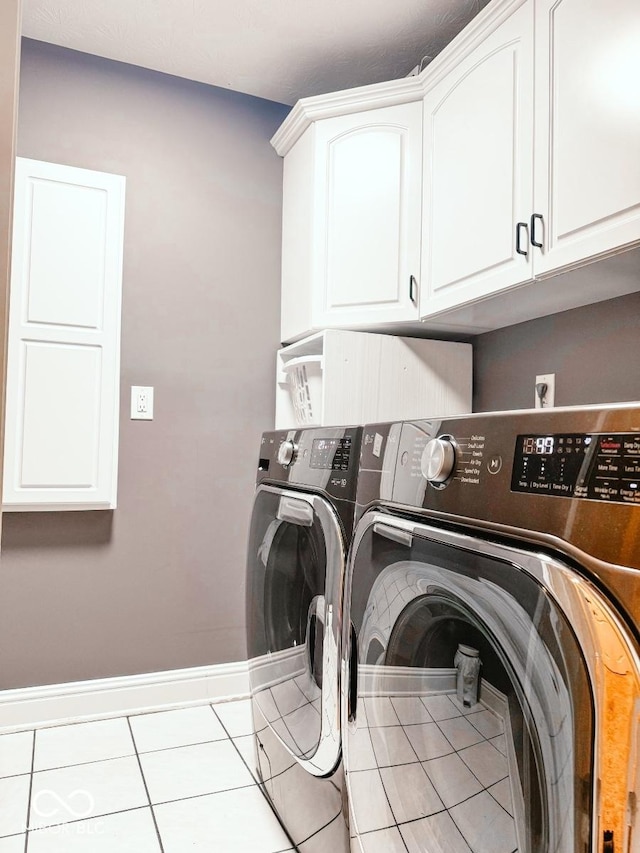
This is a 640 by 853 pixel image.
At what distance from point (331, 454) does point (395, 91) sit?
1.44 m

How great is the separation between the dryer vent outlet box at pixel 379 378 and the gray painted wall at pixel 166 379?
416 millimetres

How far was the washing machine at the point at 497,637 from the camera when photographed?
1.92 ft

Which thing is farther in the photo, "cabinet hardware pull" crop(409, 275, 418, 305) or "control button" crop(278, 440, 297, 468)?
"cabinet hardware pull" crop(409, 275, 418, 305)

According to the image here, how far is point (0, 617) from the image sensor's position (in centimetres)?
210

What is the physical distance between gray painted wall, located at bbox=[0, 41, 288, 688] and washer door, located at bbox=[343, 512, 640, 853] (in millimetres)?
1379

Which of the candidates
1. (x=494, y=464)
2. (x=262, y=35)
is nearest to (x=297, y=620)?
(x=494, y=464)

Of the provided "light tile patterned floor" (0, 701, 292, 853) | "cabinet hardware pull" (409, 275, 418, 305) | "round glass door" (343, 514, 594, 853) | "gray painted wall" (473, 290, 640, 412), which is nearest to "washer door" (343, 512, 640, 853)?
"round glass door" (343, 514, 594, 853)

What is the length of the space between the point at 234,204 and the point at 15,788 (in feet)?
7.03

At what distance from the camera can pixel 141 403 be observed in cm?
232

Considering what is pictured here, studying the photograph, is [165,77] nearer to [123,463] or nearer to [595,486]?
[123,463]

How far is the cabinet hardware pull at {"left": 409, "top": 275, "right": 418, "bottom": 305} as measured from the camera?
2039 millimetres

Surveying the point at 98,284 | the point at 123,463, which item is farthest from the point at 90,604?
the point at 98,284

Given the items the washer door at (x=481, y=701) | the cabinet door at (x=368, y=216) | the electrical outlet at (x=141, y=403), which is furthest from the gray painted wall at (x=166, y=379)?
the washer door at (x=481, y=701)

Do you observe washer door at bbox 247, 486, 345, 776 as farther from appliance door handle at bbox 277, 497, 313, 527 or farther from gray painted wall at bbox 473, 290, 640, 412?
gray painted wall at bbox 473, 290, 640, 412
